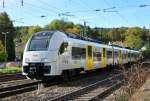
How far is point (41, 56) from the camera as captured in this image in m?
22.3

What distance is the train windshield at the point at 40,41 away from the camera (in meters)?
22.9

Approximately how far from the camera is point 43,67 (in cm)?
2208

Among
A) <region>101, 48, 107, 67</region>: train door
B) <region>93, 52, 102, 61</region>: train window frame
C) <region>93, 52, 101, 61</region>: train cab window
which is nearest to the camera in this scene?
<region>93, 52, 102, 61</region>: train window frame

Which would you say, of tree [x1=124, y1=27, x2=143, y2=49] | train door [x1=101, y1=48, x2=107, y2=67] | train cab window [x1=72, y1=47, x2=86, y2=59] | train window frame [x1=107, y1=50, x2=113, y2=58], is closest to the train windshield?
train cab window [x1=72, y1=47, x2=86, y2=59]

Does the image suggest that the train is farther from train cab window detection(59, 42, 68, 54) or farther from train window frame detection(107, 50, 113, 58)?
train window frame detection(107, 50, 113, 58)

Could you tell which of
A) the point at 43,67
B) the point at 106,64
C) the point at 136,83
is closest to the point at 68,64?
the point at 43,67

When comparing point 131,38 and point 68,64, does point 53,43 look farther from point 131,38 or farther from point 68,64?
point 131,38

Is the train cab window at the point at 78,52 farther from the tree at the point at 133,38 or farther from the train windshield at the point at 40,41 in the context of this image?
the tree at the point at 133,38

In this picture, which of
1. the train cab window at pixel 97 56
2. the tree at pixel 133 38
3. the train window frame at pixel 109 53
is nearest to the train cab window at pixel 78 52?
the train cab window at pixel 97 56

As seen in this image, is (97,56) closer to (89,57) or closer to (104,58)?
(89,57)

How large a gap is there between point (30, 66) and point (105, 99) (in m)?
6.94

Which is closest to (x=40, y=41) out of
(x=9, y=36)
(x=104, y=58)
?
(x=104, y=58)

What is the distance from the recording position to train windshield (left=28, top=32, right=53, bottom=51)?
22.9 m

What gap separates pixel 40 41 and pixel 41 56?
125cm
